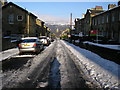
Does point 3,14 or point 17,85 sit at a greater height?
point 3,14

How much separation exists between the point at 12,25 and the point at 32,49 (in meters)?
26.9

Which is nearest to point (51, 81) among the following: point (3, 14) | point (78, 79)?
point (78, 79)

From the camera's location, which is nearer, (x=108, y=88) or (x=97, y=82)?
(x=108, y=88)

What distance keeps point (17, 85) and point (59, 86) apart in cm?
155

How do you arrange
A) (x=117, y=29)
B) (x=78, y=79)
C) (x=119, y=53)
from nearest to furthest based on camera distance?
(x=78, y=79), (x=119, y=53), (x=117, y=29)

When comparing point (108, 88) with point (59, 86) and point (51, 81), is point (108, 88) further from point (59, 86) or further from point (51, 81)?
point (51, 81)

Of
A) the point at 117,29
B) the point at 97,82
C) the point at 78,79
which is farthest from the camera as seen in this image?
the point at 117,29

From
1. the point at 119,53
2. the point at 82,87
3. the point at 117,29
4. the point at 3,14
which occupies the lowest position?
the point at 82,87

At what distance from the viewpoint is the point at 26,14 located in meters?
40.8

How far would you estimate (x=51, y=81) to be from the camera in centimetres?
629

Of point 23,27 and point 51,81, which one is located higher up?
point 23,27

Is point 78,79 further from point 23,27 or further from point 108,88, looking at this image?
point 23,27

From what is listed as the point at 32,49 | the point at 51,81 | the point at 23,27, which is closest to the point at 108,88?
the point at 51,81

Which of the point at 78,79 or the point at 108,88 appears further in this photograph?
the point at 78,79
